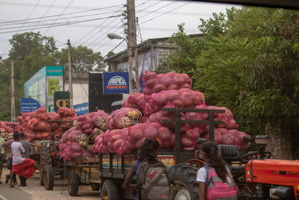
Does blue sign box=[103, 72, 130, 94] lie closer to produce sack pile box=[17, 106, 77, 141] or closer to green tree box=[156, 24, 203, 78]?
green tree box=[156, 24, 203, 78]

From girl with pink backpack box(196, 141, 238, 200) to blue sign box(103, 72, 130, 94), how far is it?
19439mm

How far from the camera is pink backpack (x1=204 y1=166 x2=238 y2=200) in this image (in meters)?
6.34

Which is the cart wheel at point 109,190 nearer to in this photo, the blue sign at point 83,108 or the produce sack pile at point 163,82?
the produce sack pile at point 163,82

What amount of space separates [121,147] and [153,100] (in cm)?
119

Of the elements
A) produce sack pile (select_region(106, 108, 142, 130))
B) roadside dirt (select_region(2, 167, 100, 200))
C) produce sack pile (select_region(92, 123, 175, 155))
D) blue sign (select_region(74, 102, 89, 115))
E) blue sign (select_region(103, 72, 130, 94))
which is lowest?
roadside dirt (select_region(2, 167, 100, 200))

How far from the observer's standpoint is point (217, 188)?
636cm

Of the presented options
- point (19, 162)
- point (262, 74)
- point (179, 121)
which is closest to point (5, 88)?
point (19, 162)

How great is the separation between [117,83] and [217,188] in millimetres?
21007

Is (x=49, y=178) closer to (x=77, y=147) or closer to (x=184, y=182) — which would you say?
(x=77, y=147)

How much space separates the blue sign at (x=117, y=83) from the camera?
86.5 ft

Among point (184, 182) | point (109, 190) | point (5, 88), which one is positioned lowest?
point (109, 190)

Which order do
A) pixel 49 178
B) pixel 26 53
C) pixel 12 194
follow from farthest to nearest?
pixel 26 53
pixel 49 178
pixel 12 194

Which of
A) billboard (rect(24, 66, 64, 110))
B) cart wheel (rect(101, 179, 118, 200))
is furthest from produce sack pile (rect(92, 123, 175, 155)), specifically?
billboard (rect(24, 66, 64, 110))

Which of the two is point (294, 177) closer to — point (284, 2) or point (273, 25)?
point (284, 2)
